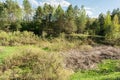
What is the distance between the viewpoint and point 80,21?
6016 cm

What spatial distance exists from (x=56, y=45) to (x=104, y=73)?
13784 mm

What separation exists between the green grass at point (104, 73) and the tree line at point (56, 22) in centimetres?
2988

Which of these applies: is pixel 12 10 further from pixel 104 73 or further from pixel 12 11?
pixel 104 73

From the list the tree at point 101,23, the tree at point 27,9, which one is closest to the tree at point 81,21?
the tree at point 101,23

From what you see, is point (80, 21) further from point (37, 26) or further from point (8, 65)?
point (8, 65)

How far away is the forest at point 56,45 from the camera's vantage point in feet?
57.7

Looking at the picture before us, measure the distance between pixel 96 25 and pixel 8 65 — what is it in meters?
44.6

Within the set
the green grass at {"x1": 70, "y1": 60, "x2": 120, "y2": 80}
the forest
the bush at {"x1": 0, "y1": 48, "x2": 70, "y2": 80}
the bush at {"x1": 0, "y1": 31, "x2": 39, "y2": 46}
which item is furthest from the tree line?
the bush at {"x1": 0, "y1": 48, "x2": 70, "y2": 80}

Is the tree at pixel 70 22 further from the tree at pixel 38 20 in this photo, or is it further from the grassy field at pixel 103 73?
the grassy field at pixel 103 73

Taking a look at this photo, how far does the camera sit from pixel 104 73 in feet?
70.5

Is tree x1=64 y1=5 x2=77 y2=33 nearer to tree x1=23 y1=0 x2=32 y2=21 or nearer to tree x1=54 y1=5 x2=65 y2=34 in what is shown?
tree x1=54 y1=5 x2=65 y2=34

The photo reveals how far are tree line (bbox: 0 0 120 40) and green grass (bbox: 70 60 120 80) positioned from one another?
29882 millimetres

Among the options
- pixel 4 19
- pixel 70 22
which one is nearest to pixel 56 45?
pixel 70 22

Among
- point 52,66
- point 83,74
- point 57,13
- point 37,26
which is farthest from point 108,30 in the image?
point 52,66
